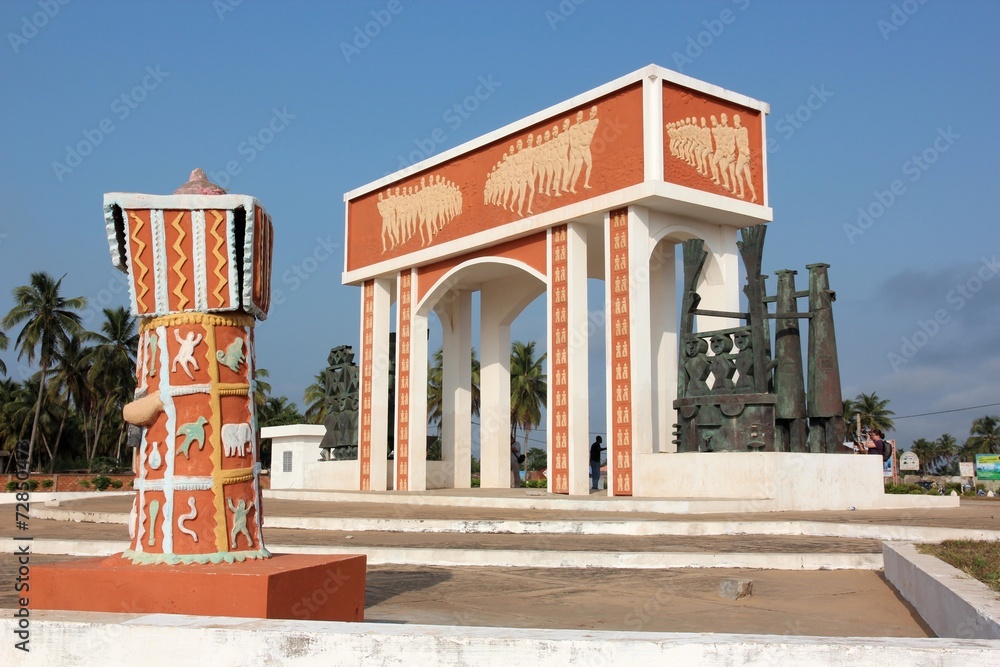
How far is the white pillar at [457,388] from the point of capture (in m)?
22.8

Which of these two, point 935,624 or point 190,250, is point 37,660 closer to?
point 190,250

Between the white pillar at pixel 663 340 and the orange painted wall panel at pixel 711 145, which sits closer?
the orange painted wall panel at pixel 711 145

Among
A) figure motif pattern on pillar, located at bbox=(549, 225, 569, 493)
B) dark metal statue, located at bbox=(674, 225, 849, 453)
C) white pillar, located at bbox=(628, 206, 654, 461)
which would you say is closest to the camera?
dark metal statue, located at bbox=(674, 225, 849, 453)

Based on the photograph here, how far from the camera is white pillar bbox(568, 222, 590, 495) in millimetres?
17219

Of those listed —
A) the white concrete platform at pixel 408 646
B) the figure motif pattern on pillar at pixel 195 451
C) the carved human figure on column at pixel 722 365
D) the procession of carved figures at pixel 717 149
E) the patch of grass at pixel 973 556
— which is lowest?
the patch of grass at pixel 973 556

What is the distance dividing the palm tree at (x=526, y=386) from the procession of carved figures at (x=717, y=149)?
24.6 m

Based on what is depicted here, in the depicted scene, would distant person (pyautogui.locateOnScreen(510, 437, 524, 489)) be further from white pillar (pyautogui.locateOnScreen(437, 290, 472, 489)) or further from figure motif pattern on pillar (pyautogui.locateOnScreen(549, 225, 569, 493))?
figure motif pattern on pillar (pyautogui.locateOnScreen(549, 225, 569, 493))

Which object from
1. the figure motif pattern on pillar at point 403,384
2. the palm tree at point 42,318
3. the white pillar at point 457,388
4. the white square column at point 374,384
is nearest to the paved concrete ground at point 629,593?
the figure motif pattern on pillar at point 403,384

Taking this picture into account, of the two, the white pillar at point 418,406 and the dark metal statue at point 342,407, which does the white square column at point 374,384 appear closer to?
the dark metal statue at point 342,407

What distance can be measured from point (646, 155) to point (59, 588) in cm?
1318

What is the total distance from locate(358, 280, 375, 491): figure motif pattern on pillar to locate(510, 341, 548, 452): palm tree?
61.0 ft

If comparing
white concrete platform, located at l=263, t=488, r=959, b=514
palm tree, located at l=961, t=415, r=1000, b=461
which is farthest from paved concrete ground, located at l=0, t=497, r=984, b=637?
palm tree, located at l=961, t=415, r=1000, b=461

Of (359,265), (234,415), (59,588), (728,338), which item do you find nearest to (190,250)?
(234,415)

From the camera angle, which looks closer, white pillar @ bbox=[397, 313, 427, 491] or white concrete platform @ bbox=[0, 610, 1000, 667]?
white concrete platform @ bbox=[0, 610, 1000, 667]
